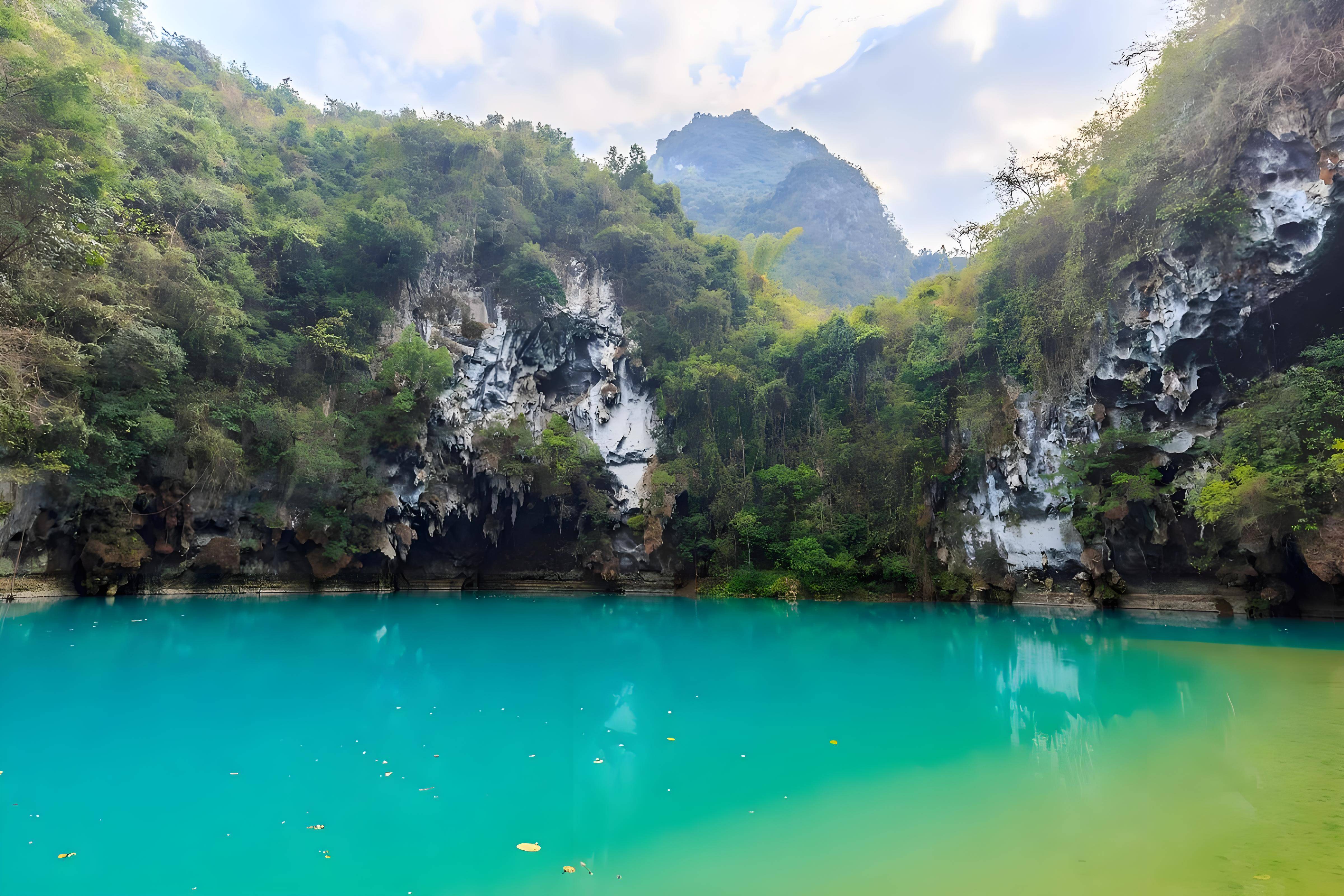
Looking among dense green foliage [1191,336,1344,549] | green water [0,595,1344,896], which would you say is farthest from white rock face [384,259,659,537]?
dense green foliage [1191,336,1344,549]

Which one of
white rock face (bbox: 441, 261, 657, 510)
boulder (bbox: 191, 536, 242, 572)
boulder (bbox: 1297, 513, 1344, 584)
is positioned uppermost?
white rock face (bbox: 441, 261, 657, 510)

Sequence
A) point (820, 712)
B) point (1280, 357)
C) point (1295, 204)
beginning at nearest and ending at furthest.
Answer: point (820, 712) < point (1295, 204) < point (1280, 357)

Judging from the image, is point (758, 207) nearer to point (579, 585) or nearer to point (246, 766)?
point (579, 585)

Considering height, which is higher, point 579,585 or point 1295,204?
point 1295,204

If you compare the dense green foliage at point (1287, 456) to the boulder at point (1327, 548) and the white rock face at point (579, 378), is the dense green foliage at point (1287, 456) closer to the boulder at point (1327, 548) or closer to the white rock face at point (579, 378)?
the boulder at point (1327, 548)

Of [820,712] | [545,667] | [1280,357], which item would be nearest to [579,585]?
[545,667]

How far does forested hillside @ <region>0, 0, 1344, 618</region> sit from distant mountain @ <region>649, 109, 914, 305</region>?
14172mm

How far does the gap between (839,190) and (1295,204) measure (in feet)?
129

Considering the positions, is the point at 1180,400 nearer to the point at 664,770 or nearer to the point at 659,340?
the point at 664,770

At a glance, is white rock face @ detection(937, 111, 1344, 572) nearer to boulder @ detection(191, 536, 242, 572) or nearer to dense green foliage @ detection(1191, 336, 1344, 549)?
dense green foliage @ detection(1191, 336, 1344, 549)

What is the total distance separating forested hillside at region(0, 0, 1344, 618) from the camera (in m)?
10.1

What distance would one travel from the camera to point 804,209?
43438mm

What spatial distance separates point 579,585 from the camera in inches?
770

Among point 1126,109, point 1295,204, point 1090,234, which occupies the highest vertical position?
point 1126,109
